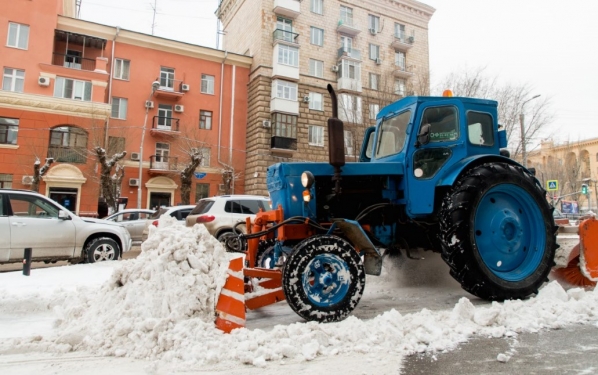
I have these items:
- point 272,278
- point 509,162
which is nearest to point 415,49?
point 509,162

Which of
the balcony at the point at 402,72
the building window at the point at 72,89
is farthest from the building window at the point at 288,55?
the building window at the point at 72,89

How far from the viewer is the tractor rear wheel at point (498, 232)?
4.61 meters

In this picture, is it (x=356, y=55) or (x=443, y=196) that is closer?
(x=443, y=196)

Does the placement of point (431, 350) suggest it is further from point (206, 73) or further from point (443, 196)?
point (206, 73)

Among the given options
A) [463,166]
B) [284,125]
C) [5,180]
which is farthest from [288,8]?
[463,166]

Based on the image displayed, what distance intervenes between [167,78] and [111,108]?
4.73 metres

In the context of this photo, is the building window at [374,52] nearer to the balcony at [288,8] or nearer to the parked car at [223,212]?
the balcony at [288,8]

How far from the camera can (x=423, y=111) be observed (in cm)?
531

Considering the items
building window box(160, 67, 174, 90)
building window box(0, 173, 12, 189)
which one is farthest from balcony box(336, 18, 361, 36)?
building window box(0, 173, 12, 189)

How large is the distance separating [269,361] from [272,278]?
1151 millimetres

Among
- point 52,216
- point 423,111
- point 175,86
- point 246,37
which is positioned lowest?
point 52,216

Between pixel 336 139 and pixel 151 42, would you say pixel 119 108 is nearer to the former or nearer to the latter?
pixel 151 42

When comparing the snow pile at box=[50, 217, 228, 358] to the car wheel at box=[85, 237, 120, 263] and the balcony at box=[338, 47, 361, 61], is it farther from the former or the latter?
the balcony at box=[338, 47, 361, 61]

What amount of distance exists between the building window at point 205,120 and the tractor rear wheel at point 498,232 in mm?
26048
